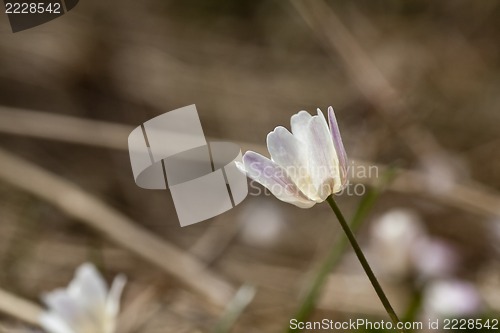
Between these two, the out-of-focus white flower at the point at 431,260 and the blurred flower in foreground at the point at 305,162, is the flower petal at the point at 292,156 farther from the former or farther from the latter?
the out-of-focus white flower at the point at 431,260

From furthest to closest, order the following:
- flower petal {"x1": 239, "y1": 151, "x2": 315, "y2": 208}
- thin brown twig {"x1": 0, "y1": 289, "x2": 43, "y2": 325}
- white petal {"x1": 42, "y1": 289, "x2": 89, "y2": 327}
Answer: thin brown twig {"x1": 0, "y1": 289, "x2": 43, "y2": 325} → white petal {"x1": 42, "y1": 289, "x2": 89, "y2": 327} → flower petal {"x1": 239, "y1": 151, "x2": 315, "y2": 208}

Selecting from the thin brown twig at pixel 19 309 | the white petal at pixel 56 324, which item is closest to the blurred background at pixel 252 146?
the thin brown twig at pixel 19 309

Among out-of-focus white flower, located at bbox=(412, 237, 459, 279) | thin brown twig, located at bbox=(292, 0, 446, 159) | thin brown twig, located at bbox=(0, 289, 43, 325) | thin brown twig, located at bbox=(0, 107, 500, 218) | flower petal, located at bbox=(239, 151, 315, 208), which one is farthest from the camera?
thin brown twig, located at bbox=(292, 0, 446, 159)

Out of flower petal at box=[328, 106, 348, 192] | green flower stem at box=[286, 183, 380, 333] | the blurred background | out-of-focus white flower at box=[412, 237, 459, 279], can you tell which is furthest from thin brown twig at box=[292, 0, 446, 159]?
flower petal at box=[328, 106, 348, 192]

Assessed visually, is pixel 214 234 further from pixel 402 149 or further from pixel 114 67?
pixel 114 67

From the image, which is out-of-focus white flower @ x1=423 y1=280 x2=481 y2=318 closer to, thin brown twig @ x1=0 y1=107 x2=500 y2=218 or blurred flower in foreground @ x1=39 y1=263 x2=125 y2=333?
thin brown twig @ x1=0 y1=107 x2=500 y2=218

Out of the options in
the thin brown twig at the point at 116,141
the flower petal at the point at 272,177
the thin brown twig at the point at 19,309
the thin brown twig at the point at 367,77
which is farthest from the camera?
the thin brown twig at the point at 367,77
